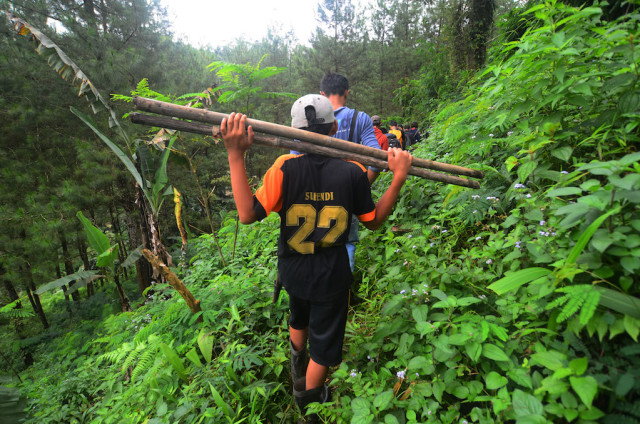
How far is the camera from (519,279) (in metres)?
A: 1.42

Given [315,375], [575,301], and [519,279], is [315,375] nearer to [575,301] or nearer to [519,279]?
[519,279]

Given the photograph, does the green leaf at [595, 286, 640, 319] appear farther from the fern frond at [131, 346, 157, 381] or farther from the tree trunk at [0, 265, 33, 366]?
the tree trunk at [0, 265, 33, 366]

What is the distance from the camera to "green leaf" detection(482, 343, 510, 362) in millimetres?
1396

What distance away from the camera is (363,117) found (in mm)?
2900

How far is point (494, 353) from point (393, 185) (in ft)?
3.68

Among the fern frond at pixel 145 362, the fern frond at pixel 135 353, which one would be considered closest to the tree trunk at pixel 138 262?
the fern frond at pixel 135 353

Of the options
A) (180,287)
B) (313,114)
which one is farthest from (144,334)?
(313,114)

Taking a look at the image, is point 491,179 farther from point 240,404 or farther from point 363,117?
point 240,404

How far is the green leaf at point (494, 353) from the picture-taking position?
140cm

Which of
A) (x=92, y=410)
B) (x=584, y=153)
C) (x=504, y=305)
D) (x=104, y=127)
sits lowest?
(x=92, y=410)

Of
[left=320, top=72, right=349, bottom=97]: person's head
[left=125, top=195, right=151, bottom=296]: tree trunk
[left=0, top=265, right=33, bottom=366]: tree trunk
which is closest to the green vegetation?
[left=320, top=72, right=349, bottom=97]: person's head

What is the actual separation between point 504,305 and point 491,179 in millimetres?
1603

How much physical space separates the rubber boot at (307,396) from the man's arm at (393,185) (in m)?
Answer: 1.29

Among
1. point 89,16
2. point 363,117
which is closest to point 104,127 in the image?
point 89,16
